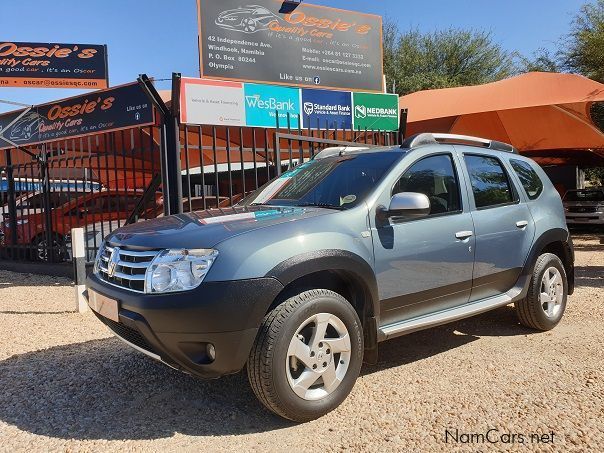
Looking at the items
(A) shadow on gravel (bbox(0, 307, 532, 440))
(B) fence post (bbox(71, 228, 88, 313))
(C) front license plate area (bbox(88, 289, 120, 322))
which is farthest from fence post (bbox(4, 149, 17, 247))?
(C) front license plate area (bbox(88, 289, 120, 322))

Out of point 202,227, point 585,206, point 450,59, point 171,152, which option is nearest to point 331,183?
point 202,227

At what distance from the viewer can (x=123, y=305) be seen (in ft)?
10.0

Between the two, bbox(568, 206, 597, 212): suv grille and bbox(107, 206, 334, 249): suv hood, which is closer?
bbox(107, 206, 334, 249): suv hood

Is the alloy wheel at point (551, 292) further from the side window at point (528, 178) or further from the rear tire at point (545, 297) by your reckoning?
the side window at point (528, 178)

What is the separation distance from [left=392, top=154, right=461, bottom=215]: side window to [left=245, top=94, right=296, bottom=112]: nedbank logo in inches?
194

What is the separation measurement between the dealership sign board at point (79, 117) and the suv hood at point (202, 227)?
4370 millimetres

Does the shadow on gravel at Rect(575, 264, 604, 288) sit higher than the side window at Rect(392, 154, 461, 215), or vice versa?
the side window at Rect(392, 154, 461, 215)

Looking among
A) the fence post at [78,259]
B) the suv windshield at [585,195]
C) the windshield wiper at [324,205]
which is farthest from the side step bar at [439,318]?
the suv windshield at [585,195]

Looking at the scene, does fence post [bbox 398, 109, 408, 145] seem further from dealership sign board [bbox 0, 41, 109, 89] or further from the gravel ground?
dealership sign board [bbox 0, 41, 109, 89]

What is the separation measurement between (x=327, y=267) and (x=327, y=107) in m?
6.87

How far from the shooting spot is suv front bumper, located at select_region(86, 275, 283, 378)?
2801 mm

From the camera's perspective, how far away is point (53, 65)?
39.1 feet

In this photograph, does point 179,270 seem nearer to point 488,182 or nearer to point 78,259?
point 488,182

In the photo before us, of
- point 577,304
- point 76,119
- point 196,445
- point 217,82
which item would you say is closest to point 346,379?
point 196,445
